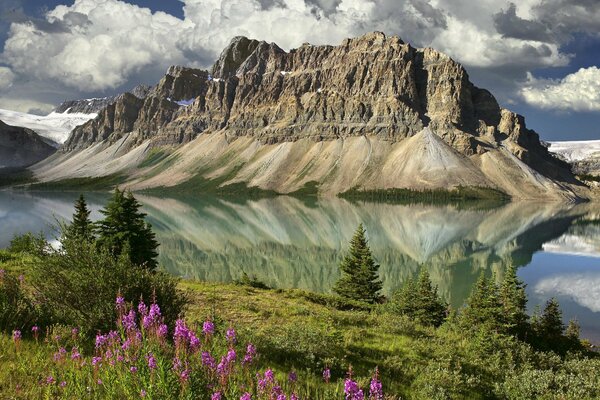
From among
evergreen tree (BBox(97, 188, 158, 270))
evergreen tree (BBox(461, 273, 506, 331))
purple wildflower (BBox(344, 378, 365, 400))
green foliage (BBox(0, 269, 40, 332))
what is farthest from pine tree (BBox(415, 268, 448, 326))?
purple wildflower (BBox(344, 378, 365, 400))

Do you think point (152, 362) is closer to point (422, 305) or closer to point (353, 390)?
point (353, 390)

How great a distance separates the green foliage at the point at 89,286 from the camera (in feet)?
31.9

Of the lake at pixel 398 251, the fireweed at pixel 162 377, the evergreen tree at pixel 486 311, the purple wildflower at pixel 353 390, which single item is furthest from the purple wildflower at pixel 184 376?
the lake at pixel 398 251

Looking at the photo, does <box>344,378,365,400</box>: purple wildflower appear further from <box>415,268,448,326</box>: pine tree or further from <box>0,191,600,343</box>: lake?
<box>0,191,600,343</box>: lake

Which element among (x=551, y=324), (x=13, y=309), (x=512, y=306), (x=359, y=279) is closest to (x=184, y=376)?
(x=13, y=309)

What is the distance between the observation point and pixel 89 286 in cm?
1016

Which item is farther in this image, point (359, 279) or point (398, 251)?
point (398, 251)

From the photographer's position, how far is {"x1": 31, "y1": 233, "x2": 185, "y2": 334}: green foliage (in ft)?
31.9

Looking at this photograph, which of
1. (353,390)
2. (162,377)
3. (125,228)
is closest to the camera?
(353,390)

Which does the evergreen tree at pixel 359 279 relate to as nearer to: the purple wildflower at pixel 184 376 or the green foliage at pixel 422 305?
the green foliage at pixel 422 305

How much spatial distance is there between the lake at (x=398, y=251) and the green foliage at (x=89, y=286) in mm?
29683

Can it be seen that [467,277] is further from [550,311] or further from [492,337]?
[492,337]

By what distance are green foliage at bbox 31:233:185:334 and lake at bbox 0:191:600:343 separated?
97.4 feet

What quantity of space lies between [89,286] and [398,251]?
246ft
